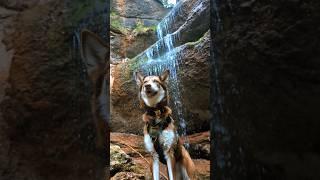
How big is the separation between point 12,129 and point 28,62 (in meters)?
0.30

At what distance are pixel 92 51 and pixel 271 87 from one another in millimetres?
976

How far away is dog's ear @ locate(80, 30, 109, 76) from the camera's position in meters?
1.80

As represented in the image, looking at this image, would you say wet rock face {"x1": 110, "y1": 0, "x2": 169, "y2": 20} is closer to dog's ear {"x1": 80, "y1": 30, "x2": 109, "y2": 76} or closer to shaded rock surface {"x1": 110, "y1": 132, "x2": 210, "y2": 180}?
shaded rock surface {"x1": 110, "y1": 132, "x2": 210, "y2": 180}

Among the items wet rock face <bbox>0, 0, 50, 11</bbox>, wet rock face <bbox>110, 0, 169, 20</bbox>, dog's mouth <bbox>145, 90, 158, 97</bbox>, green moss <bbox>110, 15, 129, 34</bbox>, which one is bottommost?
wet rock face <bbox>0, 0, 50, 11</bbox>

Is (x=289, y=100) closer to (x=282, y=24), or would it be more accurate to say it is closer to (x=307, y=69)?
(x=307, y=69)

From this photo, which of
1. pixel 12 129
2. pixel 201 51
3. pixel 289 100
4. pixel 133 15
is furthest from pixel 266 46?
pixel 133 15

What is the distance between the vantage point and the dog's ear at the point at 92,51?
180cm

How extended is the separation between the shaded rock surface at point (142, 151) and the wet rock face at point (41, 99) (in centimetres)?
419

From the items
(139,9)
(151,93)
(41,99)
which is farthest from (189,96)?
(139,9)

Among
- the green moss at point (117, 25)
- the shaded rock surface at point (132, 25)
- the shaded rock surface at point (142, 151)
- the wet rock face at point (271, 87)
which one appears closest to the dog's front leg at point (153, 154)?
the shaded rock surface at point (142, 151)

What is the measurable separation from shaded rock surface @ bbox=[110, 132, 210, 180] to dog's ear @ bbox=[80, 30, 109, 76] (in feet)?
13.5

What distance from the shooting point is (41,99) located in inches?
65.5

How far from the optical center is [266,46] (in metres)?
1.23

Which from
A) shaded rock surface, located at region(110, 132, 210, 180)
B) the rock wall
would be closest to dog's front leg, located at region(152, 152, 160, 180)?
shaded rock surface, located at region(110, 132, 210, 180)
